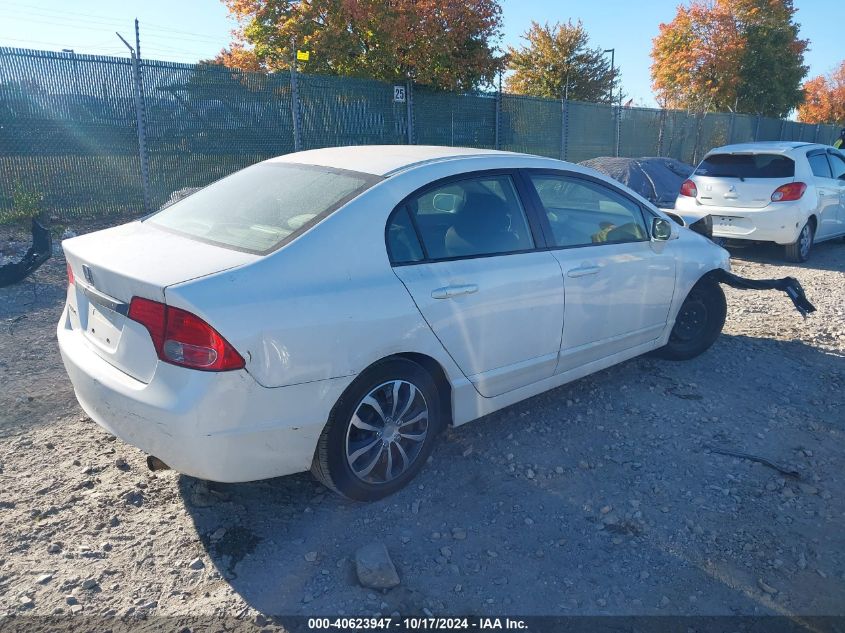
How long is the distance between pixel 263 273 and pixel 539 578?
173cm

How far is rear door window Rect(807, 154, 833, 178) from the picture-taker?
31.8ft

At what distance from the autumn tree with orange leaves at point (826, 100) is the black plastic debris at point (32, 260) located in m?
61.2

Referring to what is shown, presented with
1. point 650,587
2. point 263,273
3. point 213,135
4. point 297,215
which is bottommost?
point 650,587

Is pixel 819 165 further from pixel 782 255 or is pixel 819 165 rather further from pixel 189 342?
pixel 189 342

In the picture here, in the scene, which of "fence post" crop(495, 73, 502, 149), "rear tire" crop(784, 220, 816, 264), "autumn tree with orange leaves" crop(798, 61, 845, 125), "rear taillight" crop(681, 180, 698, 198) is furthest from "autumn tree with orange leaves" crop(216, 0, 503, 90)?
"autumn tree with orange leaves" crop(798, 61, 845, 125)

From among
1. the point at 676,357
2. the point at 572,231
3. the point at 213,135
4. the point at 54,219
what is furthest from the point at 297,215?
the point at 213,135

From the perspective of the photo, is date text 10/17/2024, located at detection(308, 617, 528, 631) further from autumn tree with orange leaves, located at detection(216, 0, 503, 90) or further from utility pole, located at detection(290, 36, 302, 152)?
autumn tree with orange leaves, located at detection(216, 0, 503, 90)

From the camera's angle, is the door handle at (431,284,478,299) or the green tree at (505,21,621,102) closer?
the door handle at (431,284,478,299)

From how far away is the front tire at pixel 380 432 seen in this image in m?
3.06

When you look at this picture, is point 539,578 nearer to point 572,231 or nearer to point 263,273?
point 263,273

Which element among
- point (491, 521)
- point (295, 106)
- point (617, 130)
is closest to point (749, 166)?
point (295, 106)

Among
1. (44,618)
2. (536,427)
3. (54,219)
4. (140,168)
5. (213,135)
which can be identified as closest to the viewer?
(44,618)

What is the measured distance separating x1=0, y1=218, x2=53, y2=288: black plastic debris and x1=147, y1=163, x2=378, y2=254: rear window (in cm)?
382

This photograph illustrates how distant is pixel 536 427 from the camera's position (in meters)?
4.19
